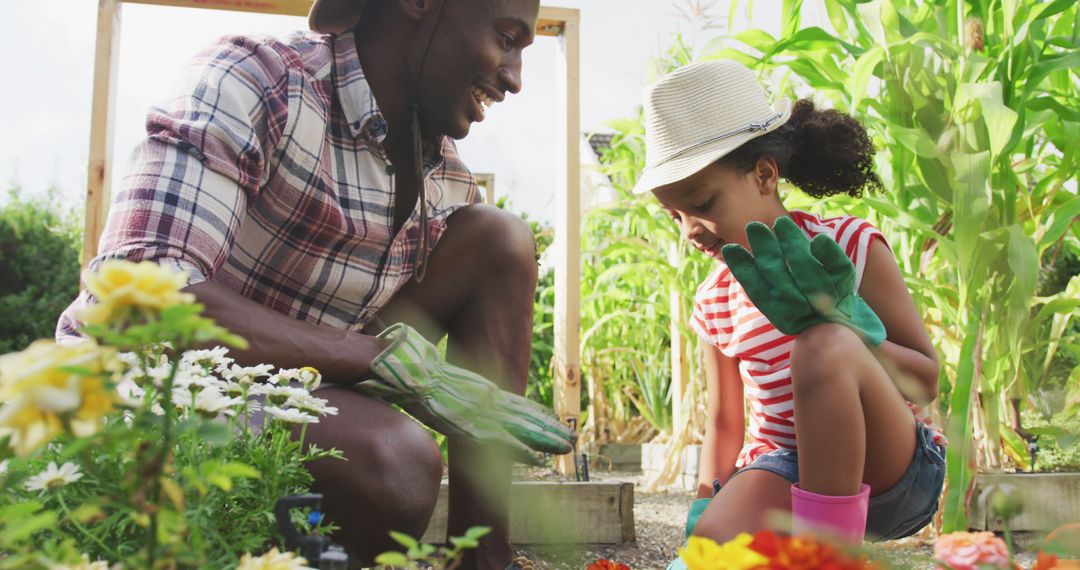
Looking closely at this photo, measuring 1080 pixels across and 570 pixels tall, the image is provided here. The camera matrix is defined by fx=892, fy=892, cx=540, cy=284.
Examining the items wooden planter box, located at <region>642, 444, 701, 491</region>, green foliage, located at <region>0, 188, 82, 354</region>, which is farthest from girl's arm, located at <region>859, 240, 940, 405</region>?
green foliage, located at <region>0, 188, 82, 354</region>

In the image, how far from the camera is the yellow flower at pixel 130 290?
0.40 metres

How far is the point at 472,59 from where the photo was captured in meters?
→ 1.42

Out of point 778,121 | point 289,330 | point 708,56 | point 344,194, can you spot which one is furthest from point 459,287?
point 708,56

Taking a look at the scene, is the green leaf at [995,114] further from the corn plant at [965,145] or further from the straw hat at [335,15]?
the straw hat at [335,15]

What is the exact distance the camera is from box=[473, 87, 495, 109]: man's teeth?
1.46 meters

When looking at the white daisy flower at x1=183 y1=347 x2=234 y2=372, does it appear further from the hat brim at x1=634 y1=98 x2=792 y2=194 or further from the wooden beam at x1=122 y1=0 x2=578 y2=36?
the wooden beam at x1=122 y1=0 x2=578 y2=36

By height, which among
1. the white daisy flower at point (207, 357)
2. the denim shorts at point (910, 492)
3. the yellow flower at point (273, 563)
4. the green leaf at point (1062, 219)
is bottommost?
the denim shorts at point (910, 492)

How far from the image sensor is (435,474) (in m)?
1.15

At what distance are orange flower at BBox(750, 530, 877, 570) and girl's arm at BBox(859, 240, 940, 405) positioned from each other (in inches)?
33.3

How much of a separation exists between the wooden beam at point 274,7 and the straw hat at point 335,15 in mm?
1244

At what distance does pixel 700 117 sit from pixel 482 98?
1.38ft

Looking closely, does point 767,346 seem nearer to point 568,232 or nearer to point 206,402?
point 206,402

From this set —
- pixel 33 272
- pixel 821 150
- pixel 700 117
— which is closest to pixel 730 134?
pixel 700 117

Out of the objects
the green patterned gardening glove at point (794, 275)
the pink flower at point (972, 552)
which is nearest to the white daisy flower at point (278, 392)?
the pink flower at point (972, 552)
